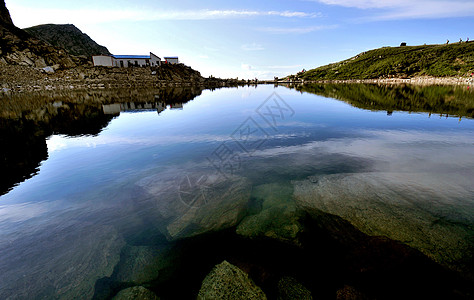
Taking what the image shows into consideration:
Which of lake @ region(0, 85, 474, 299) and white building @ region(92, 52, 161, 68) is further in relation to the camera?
white building @ region(92, 52, 161, 68)

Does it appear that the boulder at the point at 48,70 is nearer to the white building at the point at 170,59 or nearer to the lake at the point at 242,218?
the white building at the point at 170,59

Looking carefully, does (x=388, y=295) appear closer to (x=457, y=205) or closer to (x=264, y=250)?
(x=264, y=250)

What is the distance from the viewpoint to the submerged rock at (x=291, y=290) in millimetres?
6172

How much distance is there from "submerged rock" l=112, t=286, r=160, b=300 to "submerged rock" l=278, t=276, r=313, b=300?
4.09 meters

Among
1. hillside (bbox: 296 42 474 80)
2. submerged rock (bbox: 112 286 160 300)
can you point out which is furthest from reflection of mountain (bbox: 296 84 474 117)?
hillside (bbox: 296 42 474 80)

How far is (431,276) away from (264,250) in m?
5.62

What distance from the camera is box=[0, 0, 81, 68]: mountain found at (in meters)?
121

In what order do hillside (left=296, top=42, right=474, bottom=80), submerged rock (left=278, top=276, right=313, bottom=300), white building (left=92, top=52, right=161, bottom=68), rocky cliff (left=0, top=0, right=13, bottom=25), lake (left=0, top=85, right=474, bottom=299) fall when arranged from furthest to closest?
1. white building (left=92, top=52, right=161, bottom=68)
2. rocky cliff (left=0, top=0, right=13, bottom=25)
3. hillside (left=296, top=42, right=474, bottom=80)
4. lake (left=0, top=85, right=474, bottom=299)
5. submerged rock (left=278, top=276, right=313, bottom=300)

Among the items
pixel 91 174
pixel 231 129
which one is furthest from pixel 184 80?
pixel 91 174

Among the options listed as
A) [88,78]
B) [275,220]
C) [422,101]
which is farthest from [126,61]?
[275,220]

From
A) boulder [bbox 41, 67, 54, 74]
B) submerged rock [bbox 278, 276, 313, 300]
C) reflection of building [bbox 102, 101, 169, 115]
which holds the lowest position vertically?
submerged rock [bbox 278, 276, 313, 300]

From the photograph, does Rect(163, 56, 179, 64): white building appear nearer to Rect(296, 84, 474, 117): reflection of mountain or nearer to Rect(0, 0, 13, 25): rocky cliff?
Rect(0, 0, 13, 25): rocky cliff

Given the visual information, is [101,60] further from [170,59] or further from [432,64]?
[432,64]

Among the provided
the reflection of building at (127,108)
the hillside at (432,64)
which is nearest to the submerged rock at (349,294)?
the reflection of building at (127,108)
